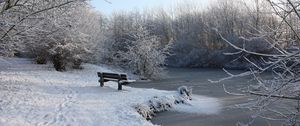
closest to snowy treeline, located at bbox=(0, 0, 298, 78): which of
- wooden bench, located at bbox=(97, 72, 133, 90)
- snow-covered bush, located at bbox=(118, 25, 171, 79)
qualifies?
snow-covered bush, located at bbox=(118, 25, 171, 79)

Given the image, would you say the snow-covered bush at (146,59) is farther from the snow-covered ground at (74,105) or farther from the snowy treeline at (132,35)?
the snow-covered ground at (74,105)

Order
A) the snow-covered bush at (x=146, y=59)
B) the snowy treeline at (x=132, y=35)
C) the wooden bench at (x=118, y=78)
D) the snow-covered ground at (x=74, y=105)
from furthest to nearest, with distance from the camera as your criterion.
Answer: the snow-covered bush at (x=146, y=59) → the wooden bench at (x=118, y=78) → the snow-covered ground at (x=74, y=105) → the snowy treeline at (x=132, y=35)

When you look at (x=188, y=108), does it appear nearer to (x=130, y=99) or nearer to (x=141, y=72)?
(x=130, y=99)

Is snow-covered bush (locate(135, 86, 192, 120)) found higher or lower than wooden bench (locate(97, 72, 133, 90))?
lower

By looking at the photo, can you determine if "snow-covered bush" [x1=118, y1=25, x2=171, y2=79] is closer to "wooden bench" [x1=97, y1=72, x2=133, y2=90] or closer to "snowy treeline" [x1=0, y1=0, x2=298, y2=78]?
"snowy treeline" [x1=0, y1=0, x2=298, y2=78]

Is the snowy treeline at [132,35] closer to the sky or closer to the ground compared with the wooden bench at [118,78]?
closer to the sky

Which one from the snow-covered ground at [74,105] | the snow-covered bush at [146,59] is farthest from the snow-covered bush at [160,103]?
the snow-covered bush at [146,59]

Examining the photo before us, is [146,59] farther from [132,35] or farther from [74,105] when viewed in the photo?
[74,105]

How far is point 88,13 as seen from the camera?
121 ft

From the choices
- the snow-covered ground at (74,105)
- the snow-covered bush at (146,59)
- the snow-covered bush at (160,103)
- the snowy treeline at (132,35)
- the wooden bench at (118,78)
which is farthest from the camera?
the snow-covered bush at (146,59)

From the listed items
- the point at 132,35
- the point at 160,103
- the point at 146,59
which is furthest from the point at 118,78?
the point at 132,35

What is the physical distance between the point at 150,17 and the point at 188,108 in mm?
66419

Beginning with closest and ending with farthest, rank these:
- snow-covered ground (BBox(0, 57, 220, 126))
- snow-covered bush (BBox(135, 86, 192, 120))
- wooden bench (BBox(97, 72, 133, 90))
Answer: snow-covered ground (BBox(0, 57, 220, 126)) < snow-covered bush (BBox(135, 86, 192, 120)) < wooden bench (BBox(97, 72, 133, 90))

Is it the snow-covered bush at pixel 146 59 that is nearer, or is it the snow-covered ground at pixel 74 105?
the snow-covered ground at pixel 74 105
